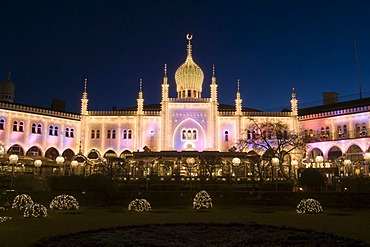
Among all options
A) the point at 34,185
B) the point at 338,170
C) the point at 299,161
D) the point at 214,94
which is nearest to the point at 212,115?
the point at 214,94

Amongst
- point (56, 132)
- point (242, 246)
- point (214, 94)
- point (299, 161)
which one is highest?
point (214, 94)

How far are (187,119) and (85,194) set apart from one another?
107 ft

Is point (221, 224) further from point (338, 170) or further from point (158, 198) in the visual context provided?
point (338, 170)

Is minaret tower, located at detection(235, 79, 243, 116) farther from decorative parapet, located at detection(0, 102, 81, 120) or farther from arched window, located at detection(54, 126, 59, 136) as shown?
arched window, located at detection(54, 126, 59, 136)

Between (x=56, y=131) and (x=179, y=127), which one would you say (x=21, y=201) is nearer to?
(x=179, y=127)

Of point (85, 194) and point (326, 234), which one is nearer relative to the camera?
point (326, 234)

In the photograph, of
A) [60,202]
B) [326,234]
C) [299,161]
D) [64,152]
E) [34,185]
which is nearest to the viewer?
[326,234]

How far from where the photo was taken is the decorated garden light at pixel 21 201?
69.3ft

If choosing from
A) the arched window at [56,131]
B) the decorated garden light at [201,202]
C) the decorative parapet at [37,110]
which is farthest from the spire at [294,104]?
the decorated garden light at [201,202]

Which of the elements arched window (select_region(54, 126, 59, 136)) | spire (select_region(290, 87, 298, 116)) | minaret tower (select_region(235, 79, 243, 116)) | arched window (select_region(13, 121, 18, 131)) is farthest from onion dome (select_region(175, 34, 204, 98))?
arched window (select_region(13, 121, 18, 131))

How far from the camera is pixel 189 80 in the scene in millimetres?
61188

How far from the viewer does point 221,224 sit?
54.4 feet

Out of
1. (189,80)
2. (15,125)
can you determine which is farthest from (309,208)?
(15,125)

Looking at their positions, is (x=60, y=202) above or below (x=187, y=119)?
below
